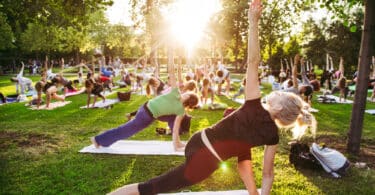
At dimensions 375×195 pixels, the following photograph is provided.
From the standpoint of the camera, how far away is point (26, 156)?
6.82m

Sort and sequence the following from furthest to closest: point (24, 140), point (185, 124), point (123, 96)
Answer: point (123, 96) → point (185, 124) → point (24, 140)

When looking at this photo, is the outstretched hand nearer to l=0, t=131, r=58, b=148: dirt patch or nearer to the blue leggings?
the blue leggings

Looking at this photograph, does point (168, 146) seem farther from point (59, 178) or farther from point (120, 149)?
point (59, 178)

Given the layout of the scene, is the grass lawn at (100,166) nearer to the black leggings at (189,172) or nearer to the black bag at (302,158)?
the black bag at (302,158)

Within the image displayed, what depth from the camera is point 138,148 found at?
7.30m

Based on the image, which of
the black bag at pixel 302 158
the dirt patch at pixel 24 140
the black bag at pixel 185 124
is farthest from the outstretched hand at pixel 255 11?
the dirt patch at pixel 24 140

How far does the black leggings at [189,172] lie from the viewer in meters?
3.13

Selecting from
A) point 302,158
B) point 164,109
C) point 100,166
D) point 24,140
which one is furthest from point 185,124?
point 24,140

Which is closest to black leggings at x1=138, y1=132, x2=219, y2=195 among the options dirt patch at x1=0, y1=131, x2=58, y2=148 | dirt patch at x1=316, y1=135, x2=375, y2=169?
dirt patch at x1=316, y1=135, x2=375, y2=169

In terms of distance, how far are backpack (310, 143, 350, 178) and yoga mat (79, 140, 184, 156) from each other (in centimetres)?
250

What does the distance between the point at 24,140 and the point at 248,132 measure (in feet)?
22.8

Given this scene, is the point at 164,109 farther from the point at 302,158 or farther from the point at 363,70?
the point at 363,70

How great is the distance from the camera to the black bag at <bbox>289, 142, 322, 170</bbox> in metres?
5.91

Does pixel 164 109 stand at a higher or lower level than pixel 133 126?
higher
